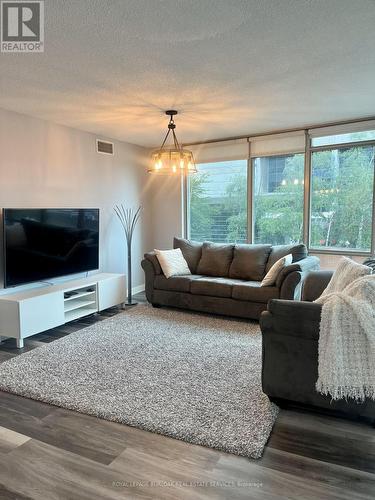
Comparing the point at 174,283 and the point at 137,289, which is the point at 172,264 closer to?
the point at 174,283

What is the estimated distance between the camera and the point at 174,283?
15.4 feet

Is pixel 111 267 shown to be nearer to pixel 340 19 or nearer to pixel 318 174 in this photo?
pixel 318 174

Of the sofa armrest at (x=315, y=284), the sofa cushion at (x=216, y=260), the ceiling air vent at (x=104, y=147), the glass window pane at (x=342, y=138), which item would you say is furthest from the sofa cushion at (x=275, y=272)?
the ceiling air vent at (x=104, y=147)

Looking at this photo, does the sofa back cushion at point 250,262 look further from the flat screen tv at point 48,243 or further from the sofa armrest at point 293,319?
the sofa armrest at point 293,319

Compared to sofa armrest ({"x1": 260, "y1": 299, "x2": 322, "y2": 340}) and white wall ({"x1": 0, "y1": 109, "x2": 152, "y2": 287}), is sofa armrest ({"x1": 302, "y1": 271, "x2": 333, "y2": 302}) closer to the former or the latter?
sofa armrest ({"x1": 260, "y1": 299, "x2": 322, "y2": 340})

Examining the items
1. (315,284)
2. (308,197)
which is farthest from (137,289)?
(315,284)

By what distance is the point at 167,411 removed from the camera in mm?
2334

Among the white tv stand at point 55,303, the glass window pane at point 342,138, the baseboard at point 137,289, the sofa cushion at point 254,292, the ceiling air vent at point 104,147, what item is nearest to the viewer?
the white tv stand at point 55,303

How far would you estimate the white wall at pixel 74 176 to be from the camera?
392 cm

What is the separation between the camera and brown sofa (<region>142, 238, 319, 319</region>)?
409 centimetres

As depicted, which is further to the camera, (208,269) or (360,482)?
(208,269)

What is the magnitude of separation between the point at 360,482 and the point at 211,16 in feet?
8.55

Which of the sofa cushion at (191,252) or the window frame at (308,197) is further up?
the window frame at (308,197)

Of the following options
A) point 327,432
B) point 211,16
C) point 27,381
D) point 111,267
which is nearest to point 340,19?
point 211,16
